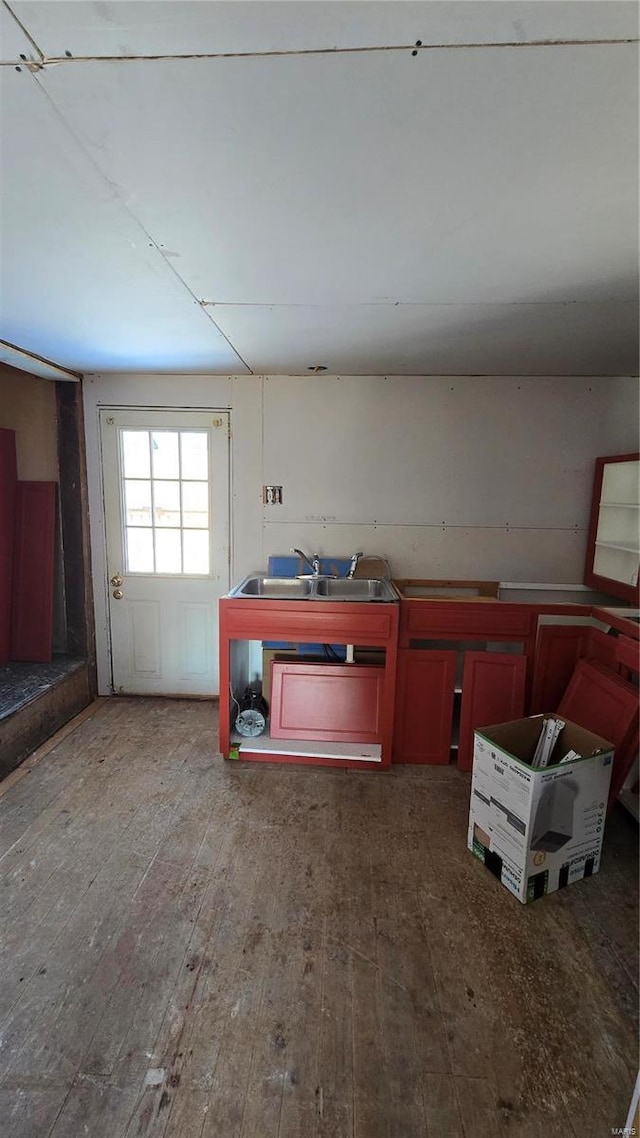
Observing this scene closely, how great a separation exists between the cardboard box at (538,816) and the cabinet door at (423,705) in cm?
65

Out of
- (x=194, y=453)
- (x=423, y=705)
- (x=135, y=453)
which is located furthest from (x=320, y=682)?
(x=135, y=453)

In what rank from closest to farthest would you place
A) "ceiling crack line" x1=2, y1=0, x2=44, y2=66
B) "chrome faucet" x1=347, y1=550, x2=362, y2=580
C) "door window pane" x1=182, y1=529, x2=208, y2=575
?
"ceiling crack line" x1=2, y1=0, x2=44, y2=66, "chrome faucet" x1=347, y1=550, x2=362, y2=580, "door window pane" x1=182, y1=529, x2=208, y2=575

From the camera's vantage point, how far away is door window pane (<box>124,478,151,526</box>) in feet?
11.0

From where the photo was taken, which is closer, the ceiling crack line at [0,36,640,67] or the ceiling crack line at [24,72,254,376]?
the ceiling crack line at [0,36,640,67]

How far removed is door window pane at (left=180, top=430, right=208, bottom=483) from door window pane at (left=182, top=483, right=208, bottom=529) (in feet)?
0.23

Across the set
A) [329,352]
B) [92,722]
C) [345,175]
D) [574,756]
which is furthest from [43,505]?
[574,756]

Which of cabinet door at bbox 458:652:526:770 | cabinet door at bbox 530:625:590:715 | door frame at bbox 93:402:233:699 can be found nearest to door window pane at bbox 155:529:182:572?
door frame at bbox 93:402:233:699

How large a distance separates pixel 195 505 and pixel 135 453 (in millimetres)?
550

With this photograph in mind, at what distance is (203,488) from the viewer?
331cm

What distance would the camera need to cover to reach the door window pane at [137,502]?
334cm

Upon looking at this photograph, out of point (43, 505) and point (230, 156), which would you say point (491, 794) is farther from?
point (43, 505)

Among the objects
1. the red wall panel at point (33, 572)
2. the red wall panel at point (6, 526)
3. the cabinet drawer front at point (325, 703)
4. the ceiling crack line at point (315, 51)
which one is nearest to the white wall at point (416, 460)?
→ the red wall panel at point (33, 572)

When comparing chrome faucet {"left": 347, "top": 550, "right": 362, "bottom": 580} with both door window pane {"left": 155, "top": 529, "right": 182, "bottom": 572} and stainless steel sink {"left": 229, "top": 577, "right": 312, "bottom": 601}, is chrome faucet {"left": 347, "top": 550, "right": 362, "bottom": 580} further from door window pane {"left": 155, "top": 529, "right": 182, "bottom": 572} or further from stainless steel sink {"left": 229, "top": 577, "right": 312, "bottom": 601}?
door window pane {"left": 155, "top": 529, "right": 182, "bottom": 572}

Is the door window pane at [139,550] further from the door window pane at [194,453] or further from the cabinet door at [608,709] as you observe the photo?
the cabinet door at [608,709]
